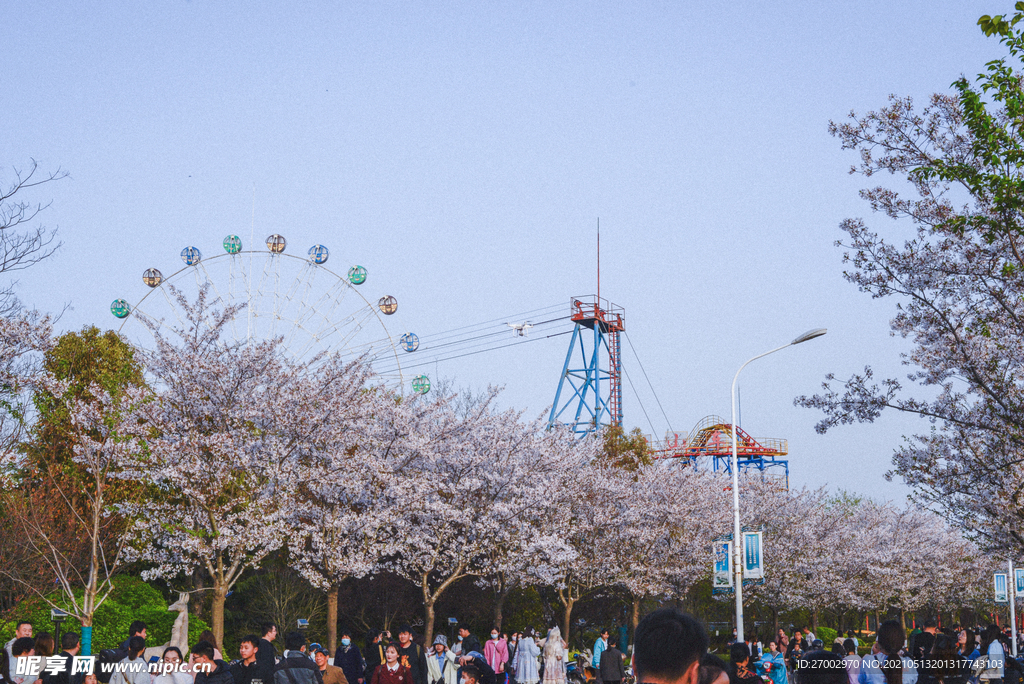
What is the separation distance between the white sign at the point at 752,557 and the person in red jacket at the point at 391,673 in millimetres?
13675

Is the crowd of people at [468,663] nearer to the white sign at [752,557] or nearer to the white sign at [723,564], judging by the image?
the white sign at [752,557]

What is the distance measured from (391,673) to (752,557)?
14153 millimetres

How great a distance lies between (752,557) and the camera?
77.5 feet

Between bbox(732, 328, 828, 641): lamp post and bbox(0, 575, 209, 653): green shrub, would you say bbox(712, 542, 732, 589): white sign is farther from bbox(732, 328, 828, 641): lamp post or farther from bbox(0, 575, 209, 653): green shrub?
bbox(0, 575, 209, 653): green shrub

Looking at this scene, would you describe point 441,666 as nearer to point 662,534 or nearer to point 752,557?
point 752,557

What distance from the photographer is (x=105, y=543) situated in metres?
28.2

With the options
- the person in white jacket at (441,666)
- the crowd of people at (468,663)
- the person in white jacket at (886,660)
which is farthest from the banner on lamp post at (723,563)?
the person in white jacket at (886,660)

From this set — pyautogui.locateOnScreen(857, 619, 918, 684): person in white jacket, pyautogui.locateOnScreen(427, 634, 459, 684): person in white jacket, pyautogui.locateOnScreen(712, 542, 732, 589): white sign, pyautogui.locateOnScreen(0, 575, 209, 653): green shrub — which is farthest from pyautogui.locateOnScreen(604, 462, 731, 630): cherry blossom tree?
pyautogui.locateOnScreen(857, 619, 918, 684): person in white jacket

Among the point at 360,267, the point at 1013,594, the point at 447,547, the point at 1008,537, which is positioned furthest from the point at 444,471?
the point at 1013,594

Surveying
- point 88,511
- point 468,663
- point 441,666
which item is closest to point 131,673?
point 468,663

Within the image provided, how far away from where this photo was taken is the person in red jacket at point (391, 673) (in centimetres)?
1153

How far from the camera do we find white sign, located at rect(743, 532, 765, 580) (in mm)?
23328

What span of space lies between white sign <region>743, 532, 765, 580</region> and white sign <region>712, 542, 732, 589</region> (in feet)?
1.53

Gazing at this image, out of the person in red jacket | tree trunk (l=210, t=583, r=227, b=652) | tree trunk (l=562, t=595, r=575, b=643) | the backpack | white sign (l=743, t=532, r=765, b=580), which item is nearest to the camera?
the backpack
